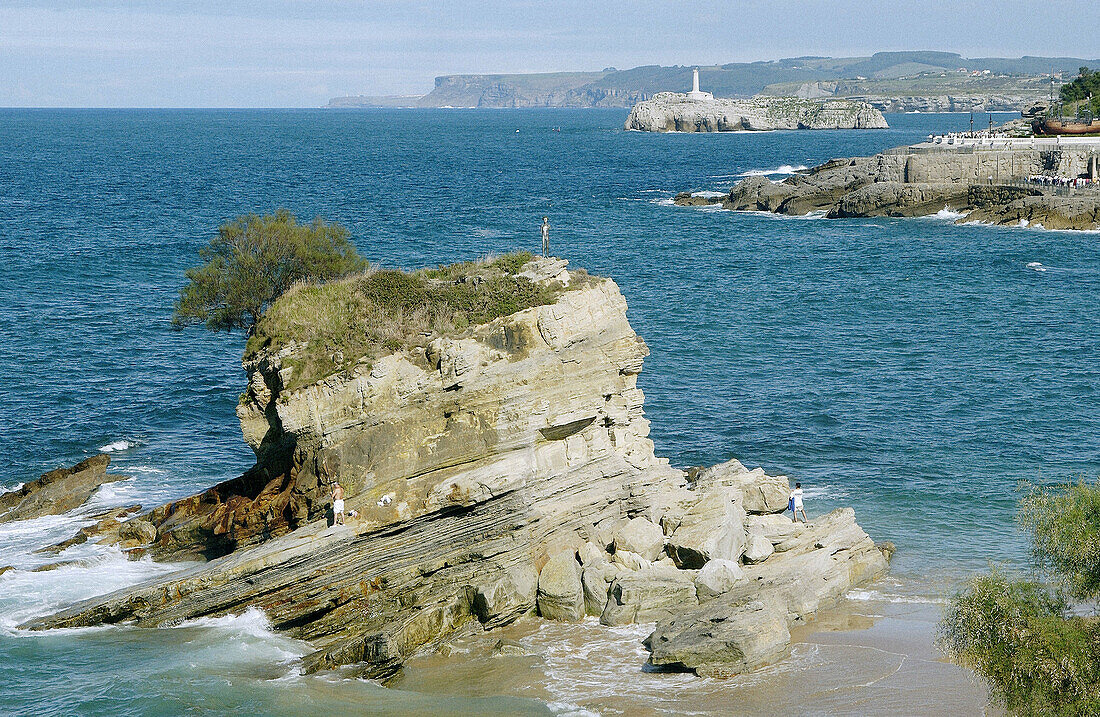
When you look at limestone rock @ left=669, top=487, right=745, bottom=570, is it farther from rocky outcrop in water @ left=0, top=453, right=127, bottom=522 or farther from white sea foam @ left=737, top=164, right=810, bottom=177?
white sea foam @ left=737, top=164, right=810, bottom=177

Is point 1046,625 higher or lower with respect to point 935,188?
lower

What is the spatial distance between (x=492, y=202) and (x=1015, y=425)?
205ft

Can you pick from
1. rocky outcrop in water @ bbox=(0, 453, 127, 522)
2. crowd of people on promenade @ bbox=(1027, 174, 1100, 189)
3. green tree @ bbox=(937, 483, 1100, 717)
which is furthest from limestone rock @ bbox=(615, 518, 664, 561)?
crowd of people on promenade @ bbox=(1027, 174, 1100, 189)

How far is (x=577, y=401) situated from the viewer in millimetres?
24531

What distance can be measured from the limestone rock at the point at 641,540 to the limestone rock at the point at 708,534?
33 centimetres

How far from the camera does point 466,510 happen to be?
22312mm

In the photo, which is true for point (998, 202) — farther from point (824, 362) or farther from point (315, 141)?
point (315, 141)

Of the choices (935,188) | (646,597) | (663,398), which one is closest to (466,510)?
(646,597)

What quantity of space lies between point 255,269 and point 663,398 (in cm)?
1591

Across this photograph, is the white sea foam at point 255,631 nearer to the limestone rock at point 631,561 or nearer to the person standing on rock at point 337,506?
the person standing on rock at point 337,506

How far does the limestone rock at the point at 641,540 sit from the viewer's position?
23344 millimetres

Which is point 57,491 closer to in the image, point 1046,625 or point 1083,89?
point 1046,625

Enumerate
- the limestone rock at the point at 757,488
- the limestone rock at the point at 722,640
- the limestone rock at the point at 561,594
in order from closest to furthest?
the limestone rock at the point at 722,640 → the limestone rock at the point at 561,594 → the limestone rock at the point at 757,488

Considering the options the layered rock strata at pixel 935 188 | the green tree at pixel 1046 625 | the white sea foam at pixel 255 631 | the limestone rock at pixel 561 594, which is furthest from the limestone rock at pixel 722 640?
the layered rock strata at pixel 935 188
